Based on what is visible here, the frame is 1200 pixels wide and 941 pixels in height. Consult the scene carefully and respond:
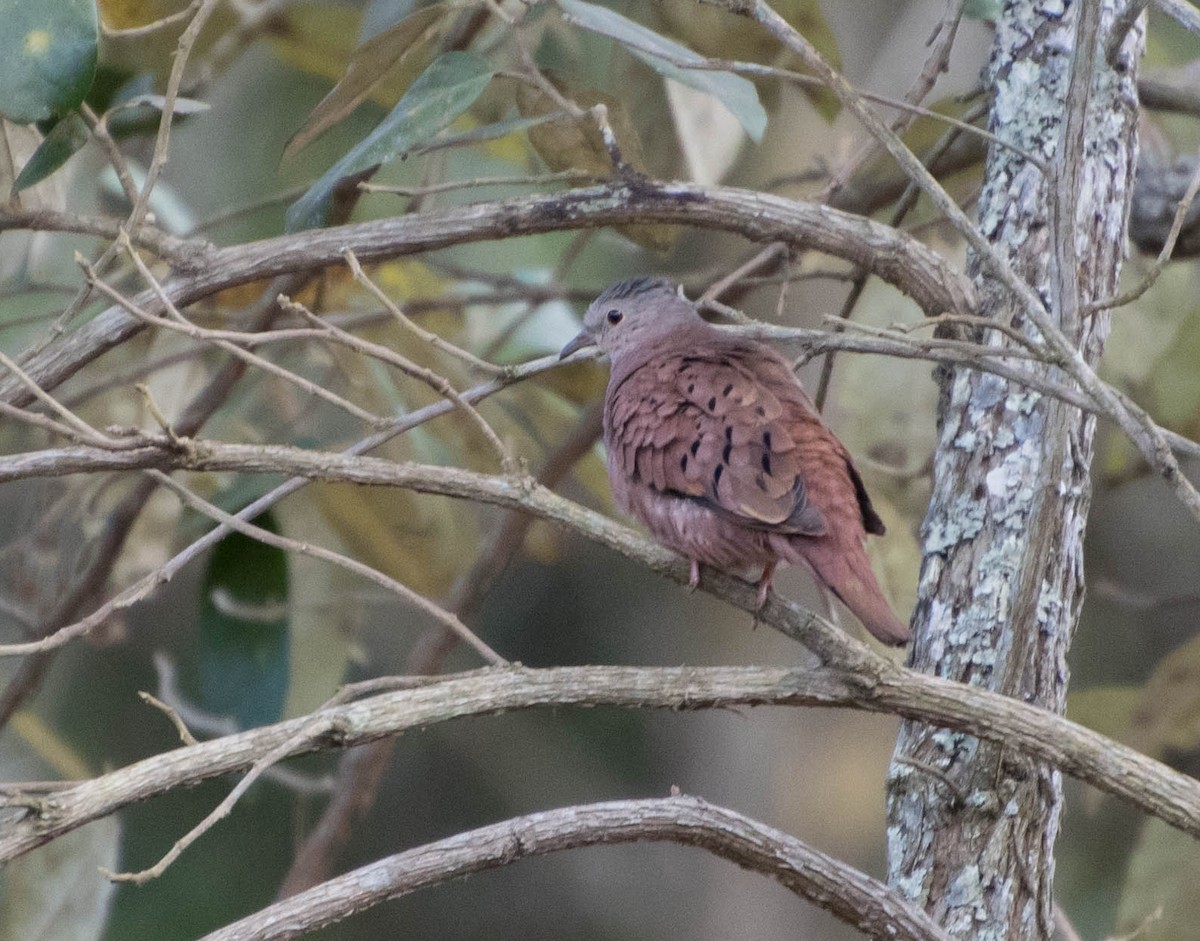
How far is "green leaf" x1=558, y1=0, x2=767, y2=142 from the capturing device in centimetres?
234

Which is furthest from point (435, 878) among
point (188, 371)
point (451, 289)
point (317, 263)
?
point (451, 289)

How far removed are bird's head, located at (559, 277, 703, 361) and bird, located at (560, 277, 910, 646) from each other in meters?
0.28

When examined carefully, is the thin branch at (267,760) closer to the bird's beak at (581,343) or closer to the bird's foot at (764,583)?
the bird's foot at (764,583)

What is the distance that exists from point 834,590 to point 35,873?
5.68ft

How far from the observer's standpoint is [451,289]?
4598 mm

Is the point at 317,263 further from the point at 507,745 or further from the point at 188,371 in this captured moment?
the point at 507,745

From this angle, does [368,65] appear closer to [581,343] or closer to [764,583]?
[581,343]

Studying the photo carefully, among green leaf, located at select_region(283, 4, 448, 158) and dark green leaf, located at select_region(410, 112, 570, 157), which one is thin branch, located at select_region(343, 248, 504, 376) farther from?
green leaf, located at select_region(283, 4, 448, 158)

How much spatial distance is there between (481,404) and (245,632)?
97cm

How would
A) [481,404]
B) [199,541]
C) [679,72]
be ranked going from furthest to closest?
[481,404] → [679,72] → [199,541]

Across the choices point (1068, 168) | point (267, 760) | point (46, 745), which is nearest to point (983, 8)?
point (1068, 168)

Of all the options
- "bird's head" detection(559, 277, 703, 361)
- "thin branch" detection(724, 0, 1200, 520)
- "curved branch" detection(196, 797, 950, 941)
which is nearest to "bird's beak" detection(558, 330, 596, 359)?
"bird's head" detection(559, 277, 703, 361)

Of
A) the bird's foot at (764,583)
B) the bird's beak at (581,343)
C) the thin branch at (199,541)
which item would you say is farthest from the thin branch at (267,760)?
the bird's beak at (581,343)

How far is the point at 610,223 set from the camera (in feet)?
7.82
